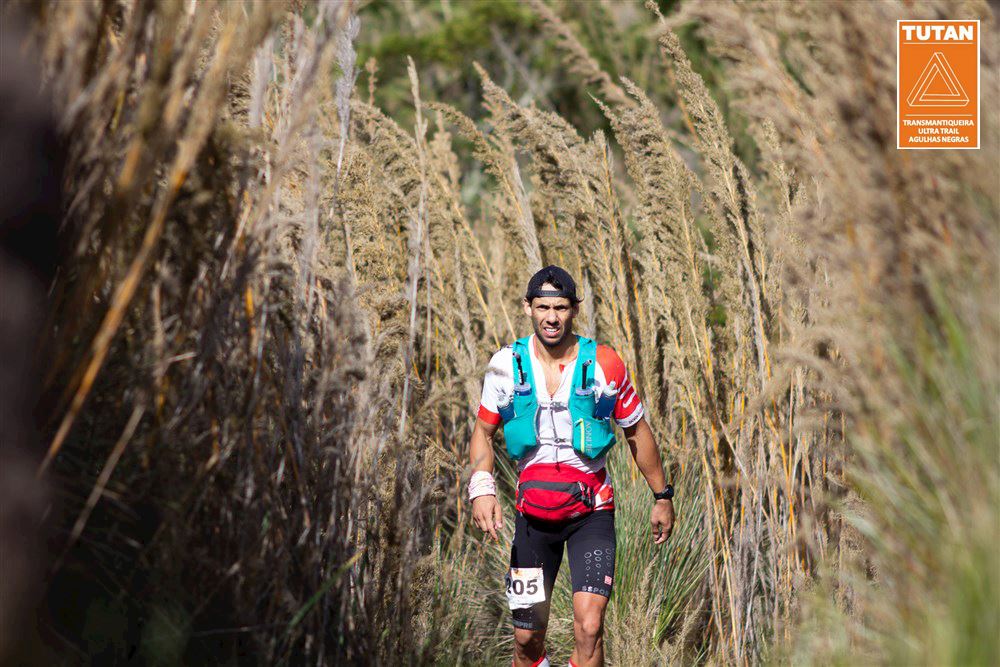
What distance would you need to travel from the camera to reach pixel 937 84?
2916mm

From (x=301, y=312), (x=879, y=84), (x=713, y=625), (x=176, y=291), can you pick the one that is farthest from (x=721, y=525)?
(x=176, y=291)

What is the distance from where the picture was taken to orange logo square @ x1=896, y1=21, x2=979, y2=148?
96.5 inches

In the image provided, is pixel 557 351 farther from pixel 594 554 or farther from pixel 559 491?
pixel 594 554

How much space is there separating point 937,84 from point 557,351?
174 centimetres

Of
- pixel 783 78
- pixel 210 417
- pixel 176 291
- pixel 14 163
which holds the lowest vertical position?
pixel 210 417

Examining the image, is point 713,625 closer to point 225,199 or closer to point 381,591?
point 381,591

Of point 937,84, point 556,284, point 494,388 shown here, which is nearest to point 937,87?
point 937,84

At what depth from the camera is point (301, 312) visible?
316 cm

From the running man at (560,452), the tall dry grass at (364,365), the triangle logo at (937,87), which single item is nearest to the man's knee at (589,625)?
the running man at (560,452)

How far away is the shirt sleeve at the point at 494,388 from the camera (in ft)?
13.6

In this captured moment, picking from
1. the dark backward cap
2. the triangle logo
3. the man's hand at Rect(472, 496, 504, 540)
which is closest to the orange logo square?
the triangle logo

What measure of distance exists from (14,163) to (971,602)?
2082 millimetres

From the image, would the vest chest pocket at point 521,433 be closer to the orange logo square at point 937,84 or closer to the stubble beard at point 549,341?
the stubble beard at point 549,341

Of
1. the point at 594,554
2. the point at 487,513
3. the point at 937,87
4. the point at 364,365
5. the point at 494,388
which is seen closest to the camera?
the point at 937,87
